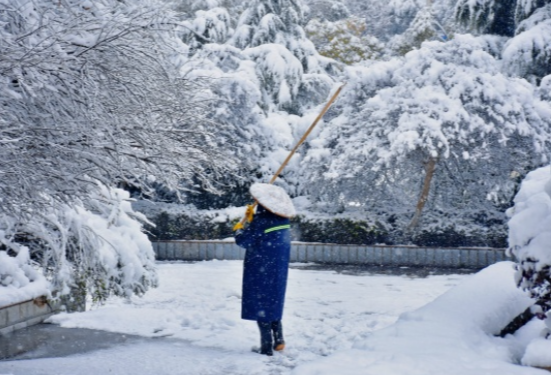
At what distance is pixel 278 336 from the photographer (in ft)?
19.8

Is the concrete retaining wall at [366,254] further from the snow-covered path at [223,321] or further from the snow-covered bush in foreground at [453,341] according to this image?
the snow-covered bush in foreground at [453,341]

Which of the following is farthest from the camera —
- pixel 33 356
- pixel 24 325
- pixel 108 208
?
pixel 108 208

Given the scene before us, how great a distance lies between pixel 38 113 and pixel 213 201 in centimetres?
1004

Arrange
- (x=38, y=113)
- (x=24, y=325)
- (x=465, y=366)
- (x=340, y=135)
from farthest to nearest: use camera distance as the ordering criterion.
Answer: (x=340, y=135), (x=24, y=325), (x=38, y=113), (x=465, y=366)

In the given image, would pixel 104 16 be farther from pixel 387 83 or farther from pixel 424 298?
pixel 387 83

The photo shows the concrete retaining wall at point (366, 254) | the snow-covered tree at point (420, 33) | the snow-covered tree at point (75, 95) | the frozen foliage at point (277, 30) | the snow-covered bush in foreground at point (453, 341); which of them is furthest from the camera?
the snow-covered tree at point (420, 33)

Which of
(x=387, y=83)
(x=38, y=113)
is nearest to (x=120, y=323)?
(x=38, y=113)

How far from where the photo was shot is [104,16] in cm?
490

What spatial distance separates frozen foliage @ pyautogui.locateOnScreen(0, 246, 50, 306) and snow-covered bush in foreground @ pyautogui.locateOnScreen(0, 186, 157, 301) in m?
0.01

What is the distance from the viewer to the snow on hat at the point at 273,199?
593 cm

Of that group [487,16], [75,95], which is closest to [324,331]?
[75,95]

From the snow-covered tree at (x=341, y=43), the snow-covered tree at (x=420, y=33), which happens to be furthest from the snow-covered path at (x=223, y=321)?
the snow-covered tree at (x=420, y=33)

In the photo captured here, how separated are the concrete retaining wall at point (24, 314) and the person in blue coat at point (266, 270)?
226 centimetres

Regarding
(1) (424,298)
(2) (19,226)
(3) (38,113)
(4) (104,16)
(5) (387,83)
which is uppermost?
(5) (387,83)
